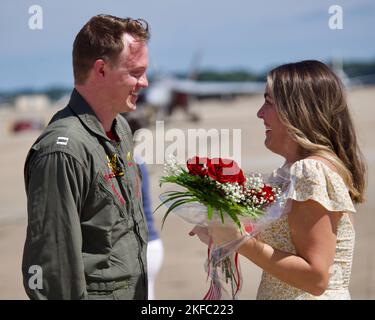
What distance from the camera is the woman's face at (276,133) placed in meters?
2.88

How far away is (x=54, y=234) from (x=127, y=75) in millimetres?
892

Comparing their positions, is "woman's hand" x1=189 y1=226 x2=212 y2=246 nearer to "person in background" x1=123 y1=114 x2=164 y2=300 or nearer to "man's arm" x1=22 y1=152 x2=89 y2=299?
"man's arm" x1=22 y1=152 x2=89 y2=299

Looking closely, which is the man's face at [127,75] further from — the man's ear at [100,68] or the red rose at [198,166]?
the red rose at [198,166]

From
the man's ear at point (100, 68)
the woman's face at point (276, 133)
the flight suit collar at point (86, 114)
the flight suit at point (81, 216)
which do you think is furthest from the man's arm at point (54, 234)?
the woman's face at point (276, 133)

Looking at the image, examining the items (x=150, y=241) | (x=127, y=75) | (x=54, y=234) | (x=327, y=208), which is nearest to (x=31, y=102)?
(x=150, y=241)

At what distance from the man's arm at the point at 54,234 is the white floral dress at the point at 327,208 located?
92 centimetres

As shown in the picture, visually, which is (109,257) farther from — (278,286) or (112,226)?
(278,286)

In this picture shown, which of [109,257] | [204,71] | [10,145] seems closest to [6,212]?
[109,257]

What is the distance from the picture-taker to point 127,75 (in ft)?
9.72

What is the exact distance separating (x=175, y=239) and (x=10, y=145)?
917 inches

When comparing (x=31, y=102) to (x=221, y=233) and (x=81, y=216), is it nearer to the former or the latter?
(x=81, y=216)
